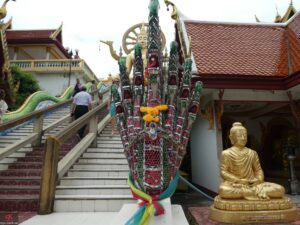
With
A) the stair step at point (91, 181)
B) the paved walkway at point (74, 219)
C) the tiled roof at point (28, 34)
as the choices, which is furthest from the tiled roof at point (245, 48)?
the tiled roof at point (28, 34)

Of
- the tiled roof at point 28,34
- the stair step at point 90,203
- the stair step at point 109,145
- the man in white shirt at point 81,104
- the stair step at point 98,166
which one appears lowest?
the stair step at point 90,203

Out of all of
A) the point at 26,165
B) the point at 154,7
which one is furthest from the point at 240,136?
the point at 26,165

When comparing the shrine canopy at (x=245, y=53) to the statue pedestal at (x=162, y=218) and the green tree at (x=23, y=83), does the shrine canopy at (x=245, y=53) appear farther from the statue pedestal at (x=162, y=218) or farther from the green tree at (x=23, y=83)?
the green tree at (x=23, y=83)

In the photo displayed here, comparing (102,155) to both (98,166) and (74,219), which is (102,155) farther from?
(74,219)

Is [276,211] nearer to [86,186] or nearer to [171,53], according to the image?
[171,53]

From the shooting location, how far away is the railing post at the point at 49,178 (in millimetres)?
4387

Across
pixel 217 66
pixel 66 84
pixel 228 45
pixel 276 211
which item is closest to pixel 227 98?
pixel 217 66

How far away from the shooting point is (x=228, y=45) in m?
8.12

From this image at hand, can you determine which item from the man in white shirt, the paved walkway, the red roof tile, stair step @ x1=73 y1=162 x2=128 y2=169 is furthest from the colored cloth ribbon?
the red roof tile

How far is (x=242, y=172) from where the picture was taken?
3.88m

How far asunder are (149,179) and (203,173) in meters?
5.74

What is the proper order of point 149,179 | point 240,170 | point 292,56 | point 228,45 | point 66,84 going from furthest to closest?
point 66,84 < point 228,45 < point 292,56 < point 240,170 < point 149,179

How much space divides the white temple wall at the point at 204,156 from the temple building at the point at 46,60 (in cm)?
1342

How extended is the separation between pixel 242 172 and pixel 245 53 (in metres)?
4.84
